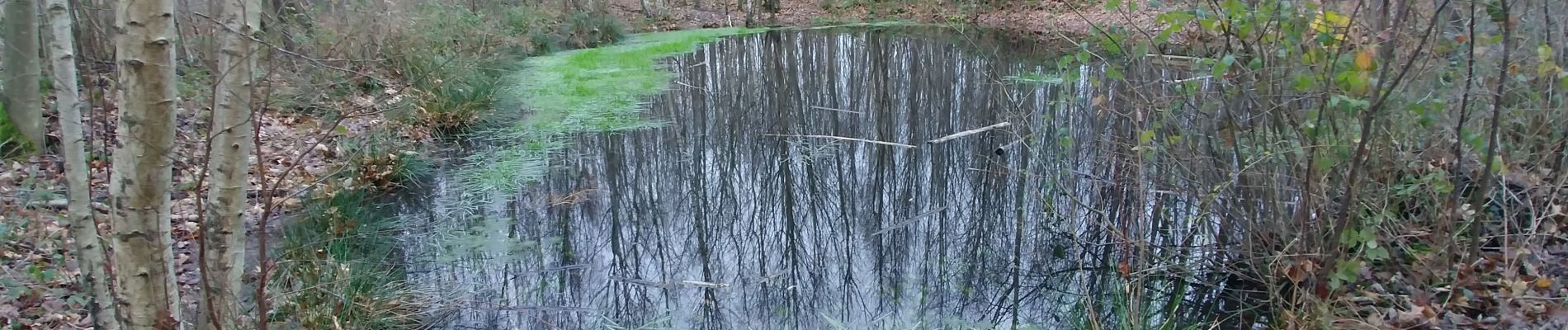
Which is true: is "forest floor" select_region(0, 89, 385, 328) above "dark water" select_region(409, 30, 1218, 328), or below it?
above

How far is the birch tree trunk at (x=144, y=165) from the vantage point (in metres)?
1.90

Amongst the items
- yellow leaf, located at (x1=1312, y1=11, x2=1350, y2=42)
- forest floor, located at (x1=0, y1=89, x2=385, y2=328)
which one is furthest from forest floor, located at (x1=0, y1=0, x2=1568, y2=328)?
yellow leaf, located at (x1=1312, y1=11, x2=1350, y2=42)

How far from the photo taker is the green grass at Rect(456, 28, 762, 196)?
6266 mm

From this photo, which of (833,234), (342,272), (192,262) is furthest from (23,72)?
(833,234)

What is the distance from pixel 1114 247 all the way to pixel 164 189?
3806 millimetres

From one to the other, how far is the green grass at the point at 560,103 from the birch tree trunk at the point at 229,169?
308 cm

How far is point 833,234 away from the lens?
496cm

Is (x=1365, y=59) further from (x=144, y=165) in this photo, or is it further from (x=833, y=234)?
(x=144, y=165)

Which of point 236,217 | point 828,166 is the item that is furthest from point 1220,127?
point 236,217

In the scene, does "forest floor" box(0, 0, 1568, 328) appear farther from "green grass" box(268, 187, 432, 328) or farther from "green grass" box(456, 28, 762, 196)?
"green grass" box(456, 28, 762, 196)

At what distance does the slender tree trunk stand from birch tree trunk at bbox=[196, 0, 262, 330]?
118 inches

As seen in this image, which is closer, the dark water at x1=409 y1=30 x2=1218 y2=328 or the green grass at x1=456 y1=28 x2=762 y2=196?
the dark water at x1=409 y1=30 x2=1218 y2=328

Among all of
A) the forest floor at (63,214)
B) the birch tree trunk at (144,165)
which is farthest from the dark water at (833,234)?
the birch tree trunk at (144,165)

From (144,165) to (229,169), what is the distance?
1.44 feet
